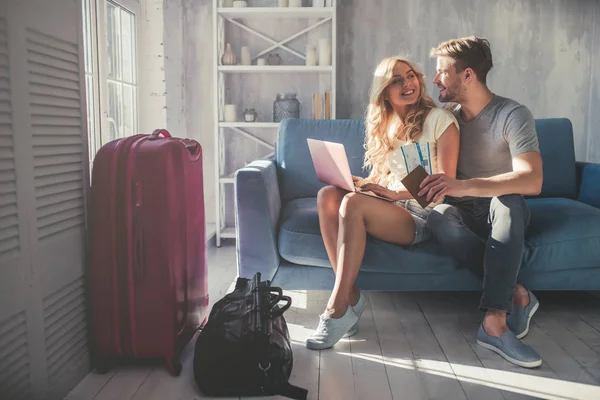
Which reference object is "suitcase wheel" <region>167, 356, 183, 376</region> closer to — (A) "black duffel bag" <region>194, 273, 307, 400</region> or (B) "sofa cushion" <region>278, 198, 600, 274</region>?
(A) "black duffel bag" <region>194, 273, 307, 400</region>

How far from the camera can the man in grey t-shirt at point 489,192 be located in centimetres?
201

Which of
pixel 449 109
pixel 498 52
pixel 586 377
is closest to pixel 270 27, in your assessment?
pixel 498 52

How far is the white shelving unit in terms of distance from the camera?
144 inches

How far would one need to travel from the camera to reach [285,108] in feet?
12.4

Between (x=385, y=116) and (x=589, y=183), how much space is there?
1.15m

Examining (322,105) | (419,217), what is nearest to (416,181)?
(419,217)

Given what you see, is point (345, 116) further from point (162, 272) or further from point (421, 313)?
point (162, 272)

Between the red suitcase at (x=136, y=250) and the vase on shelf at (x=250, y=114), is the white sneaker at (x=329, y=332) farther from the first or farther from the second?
the vase on shelf at (x=250, y=114)

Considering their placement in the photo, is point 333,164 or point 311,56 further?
point 311,56

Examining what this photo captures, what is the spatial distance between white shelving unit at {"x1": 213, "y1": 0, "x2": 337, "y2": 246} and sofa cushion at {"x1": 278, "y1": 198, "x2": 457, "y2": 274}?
1526 mm

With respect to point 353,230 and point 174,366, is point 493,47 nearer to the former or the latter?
point 353,230

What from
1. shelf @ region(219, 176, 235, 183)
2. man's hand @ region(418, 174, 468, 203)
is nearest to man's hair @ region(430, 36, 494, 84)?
man's hand @ region(418, 174, 468, 203)

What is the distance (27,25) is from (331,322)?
4.39 ft

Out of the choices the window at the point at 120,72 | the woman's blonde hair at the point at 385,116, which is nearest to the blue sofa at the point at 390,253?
the woman's blonde hair at the point at 385,116
